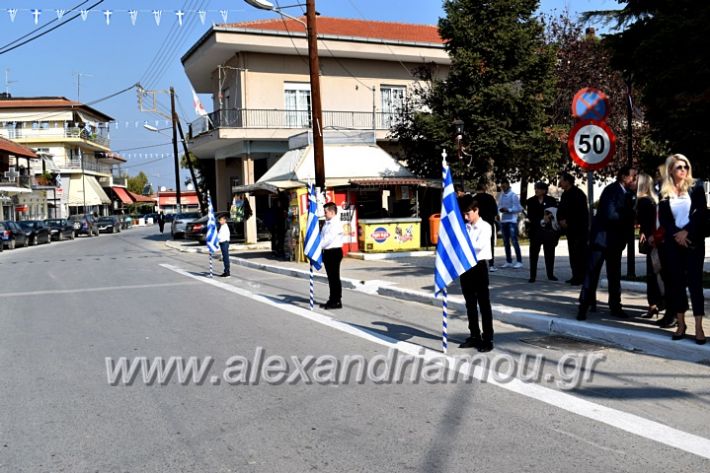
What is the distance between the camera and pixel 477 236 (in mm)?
7207

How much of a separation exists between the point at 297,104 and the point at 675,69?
23.0m

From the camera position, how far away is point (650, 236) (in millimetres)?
7781

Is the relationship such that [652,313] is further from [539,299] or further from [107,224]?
[107,224]

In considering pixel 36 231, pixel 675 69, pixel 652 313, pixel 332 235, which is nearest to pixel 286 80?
pixel 36 231

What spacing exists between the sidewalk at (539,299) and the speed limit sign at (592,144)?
6.47 ft

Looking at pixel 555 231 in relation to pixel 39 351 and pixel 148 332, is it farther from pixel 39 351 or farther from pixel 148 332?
pixel 39 351

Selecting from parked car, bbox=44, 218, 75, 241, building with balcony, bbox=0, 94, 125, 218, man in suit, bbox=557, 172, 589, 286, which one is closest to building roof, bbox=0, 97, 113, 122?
building with balcony, bbox=0, 94, 125, 218

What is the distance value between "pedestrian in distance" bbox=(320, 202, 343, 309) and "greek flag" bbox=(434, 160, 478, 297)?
3.49 meters

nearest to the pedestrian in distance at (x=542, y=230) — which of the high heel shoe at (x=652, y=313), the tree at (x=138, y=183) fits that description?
the high heel shoe at (x=652, y=313)

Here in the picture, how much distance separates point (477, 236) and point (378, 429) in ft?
9.76

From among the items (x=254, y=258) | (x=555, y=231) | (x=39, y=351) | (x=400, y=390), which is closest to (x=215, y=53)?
(x=254, y=258)

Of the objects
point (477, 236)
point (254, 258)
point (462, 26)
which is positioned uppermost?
point (462, 26)

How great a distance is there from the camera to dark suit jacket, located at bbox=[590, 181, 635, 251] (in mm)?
8125

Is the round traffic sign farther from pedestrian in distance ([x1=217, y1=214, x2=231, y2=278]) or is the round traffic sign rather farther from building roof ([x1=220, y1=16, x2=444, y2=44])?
building roof ([x1=220, y1=16, x2=444, y2=44])
